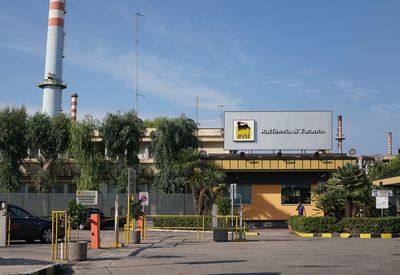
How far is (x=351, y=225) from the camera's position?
29156mm

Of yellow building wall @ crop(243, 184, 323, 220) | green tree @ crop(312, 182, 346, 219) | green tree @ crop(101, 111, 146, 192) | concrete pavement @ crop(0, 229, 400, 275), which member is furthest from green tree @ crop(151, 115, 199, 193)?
concrete pavement @ crop(0, 229, 400, 275)

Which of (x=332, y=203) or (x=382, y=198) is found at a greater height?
(x=382, y=198)

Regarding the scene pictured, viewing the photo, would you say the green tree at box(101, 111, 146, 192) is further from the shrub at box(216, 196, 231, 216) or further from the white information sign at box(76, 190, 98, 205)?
the white information sign at box(76, 190, 98, 205)

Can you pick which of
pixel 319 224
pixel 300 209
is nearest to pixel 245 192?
pixel 300 209

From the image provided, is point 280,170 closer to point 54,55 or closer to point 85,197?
point 85,197

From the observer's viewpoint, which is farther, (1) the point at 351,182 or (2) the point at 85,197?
(1) the point at 351,182

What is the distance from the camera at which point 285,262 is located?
14.9 metres

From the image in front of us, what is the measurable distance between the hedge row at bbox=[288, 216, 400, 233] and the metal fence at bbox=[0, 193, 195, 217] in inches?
529

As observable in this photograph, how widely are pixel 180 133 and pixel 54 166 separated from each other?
12.3 metres

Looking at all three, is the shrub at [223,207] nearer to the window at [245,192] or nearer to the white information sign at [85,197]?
the window at [245,192]

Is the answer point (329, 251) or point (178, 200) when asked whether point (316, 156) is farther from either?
point (329, 251)

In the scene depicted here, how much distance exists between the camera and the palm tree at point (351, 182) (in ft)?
94.6

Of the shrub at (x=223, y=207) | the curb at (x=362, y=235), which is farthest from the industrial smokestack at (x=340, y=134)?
the curb at (x=362, y=235)

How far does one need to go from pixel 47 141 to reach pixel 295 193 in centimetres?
2231
